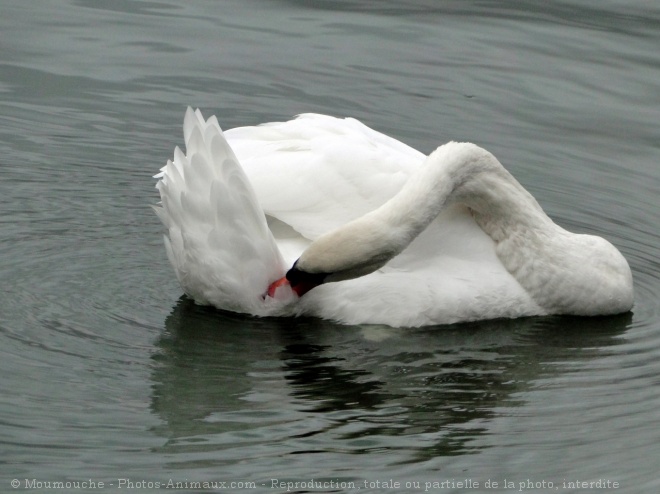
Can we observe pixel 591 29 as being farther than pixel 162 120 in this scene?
Yes

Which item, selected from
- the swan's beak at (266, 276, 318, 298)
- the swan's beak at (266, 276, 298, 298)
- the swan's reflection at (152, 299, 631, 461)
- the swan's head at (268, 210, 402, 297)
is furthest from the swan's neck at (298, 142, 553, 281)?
the swan's reflection at (152, 299, 631, 461)

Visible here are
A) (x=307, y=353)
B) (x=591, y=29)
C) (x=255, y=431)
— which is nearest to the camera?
(x=255, y=431)

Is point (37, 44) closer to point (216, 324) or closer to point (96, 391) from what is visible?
point (216, 324)

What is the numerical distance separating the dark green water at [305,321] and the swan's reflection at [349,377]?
0.02 meters

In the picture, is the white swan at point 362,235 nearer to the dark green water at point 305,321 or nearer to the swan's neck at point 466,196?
the swan's neck at point 466,196

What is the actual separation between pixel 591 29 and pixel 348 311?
23.8 ft

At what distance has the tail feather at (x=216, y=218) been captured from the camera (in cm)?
820

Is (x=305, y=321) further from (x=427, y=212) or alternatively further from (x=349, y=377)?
(x=427, y=212)

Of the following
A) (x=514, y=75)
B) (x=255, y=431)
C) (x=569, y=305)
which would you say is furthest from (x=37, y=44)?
(x=255, y=431)

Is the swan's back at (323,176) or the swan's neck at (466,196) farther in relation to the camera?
the swan's back at (323,176)

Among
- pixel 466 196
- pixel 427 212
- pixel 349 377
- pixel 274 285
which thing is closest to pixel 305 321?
pixel 274 285

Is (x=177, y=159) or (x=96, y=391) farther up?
(x=177, y=159)

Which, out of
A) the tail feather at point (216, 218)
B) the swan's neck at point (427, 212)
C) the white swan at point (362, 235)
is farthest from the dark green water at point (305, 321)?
the swan's neck at point (427, 212)

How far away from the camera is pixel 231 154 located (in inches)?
324
